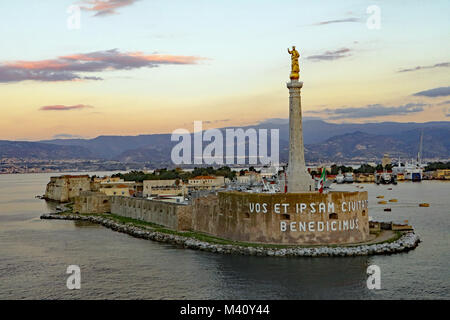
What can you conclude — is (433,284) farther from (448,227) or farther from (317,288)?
(448,227)

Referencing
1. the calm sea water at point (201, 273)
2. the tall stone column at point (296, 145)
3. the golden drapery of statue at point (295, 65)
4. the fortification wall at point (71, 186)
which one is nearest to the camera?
the calm sea water at point (201, 273)

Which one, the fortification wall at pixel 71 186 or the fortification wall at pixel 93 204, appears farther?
the fortification wall at pixel 71 186

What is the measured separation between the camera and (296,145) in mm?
34875

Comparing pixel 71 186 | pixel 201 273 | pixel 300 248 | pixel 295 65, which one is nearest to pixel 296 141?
pixel 295 65

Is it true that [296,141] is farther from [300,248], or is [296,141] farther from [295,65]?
[300,248]

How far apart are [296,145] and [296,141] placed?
28 cm

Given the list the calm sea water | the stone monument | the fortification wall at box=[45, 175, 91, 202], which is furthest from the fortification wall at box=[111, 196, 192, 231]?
the fortification wall at box=[45, 175, 91, 202]

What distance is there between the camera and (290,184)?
115 feet

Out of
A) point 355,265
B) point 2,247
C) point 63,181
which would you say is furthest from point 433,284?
point 63,181

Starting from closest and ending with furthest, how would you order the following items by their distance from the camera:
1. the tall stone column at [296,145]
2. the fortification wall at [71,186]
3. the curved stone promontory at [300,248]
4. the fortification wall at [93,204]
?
the curved stone promontory at [300,248], the tall stone column at [296,145], the fortification wall at [93,204], the fortification wall at [71,186]

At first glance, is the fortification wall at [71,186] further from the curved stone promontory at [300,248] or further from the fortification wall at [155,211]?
the curved stone promontory at [300,248]

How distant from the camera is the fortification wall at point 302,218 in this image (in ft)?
102

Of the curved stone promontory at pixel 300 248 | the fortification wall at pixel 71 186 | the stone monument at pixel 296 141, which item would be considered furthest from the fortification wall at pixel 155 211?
the fortification wall at pixel 71 186
